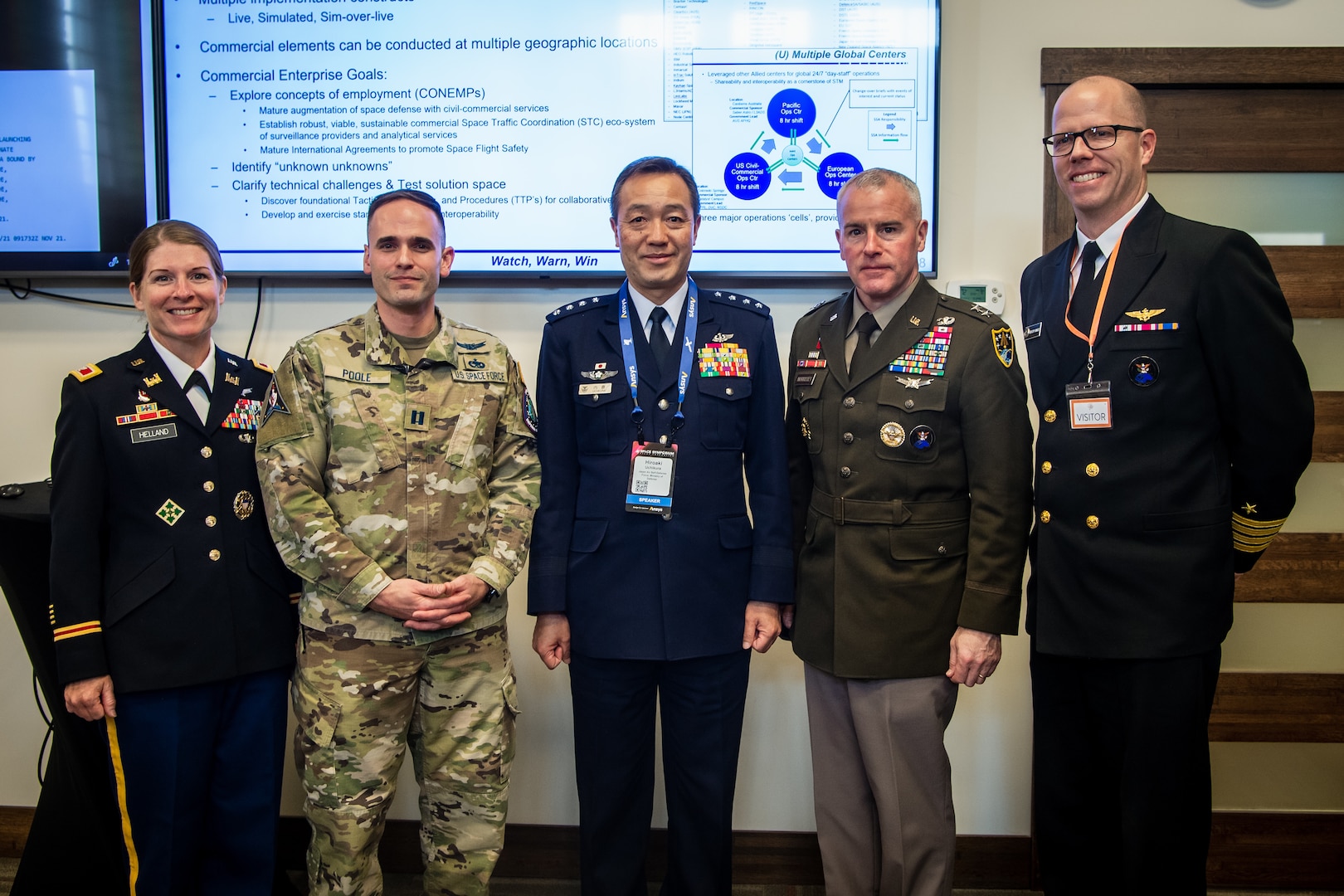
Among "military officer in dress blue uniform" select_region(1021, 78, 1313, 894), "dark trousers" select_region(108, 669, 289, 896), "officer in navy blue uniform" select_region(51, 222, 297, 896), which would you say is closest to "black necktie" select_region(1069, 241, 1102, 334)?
"military officer in dress blue uniform" select_region(1021, 78, 1313, 894)

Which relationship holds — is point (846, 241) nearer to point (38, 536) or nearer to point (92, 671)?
point (92, 671)

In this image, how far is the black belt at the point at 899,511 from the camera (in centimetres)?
173

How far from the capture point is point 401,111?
2453 mm

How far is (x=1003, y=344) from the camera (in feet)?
5.79

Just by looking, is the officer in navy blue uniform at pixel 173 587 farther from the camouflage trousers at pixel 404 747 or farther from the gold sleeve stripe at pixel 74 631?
the camouflage trousers at pixel 404 747

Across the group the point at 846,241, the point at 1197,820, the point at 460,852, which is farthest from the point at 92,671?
the point at 1197,820

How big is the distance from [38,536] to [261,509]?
592 millimetres

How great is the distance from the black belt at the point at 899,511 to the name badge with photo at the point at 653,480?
370 mm

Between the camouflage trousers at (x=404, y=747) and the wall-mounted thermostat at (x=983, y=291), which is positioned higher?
the wall-mounted thermostat at (x=983, y=291)

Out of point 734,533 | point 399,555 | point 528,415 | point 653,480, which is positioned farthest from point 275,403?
point 734,533

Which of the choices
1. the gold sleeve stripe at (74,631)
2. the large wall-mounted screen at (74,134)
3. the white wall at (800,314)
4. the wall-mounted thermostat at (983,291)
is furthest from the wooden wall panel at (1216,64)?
the gold sleeve stripe at (74,631)

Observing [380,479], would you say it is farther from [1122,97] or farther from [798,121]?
[1122,97]

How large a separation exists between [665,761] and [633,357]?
0.95 meters

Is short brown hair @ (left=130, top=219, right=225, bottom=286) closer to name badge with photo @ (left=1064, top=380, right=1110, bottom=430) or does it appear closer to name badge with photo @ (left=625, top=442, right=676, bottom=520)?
name badge with photo @ (left=625, top=442, right=676, bottom=520)
